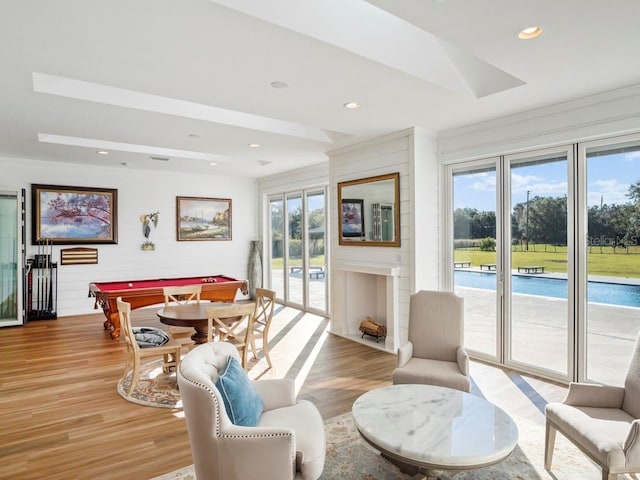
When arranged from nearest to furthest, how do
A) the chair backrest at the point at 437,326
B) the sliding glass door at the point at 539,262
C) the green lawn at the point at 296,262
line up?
1. the chair backrest at the point at 437,326
2. the sliding glass door at the point at 539,262
3. the green lawn at the point at 296,262

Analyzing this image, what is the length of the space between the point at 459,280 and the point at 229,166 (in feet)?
15.7

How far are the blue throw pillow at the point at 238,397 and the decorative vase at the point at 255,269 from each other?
Answer: 6.78 meters

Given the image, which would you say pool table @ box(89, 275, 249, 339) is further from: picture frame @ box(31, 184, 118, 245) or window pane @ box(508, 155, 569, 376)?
window pane @ box(508, 155, 569, 376)

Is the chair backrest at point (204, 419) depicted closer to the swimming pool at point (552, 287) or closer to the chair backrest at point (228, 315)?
the chair backrest at point (228, 315)

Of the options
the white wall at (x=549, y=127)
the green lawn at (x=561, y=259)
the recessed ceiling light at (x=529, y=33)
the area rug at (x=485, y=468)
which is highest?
the recessed ceiling light at (x=529, y=33)

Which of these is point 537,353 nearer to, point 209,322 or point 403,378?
point 403,378

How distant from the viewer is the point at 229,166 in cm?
767

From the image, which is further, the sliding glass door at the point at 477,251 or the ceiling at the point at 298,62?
the sliding glass door at the point at 477,251

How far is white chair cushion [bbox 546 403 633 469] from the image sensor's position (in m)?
1.96

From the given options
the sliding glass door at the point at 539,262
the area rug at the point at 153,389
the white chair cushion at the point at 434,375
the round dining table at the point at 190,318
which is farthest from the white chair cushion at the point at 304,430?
the sliding glass door at the point at 539,262

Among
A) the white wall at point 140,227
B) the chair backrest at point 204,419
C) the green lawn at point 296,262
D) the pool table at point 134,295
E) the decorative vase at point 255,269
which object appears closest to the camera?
the chair backrest at point 204,419

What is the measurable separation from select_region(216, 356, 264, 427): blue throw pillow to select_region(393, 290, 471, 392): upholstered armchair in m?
1.43

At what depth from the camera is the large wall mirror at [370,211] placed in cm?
514

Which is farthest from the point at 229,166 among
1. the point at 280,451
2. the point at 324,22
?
the point at 280,451
